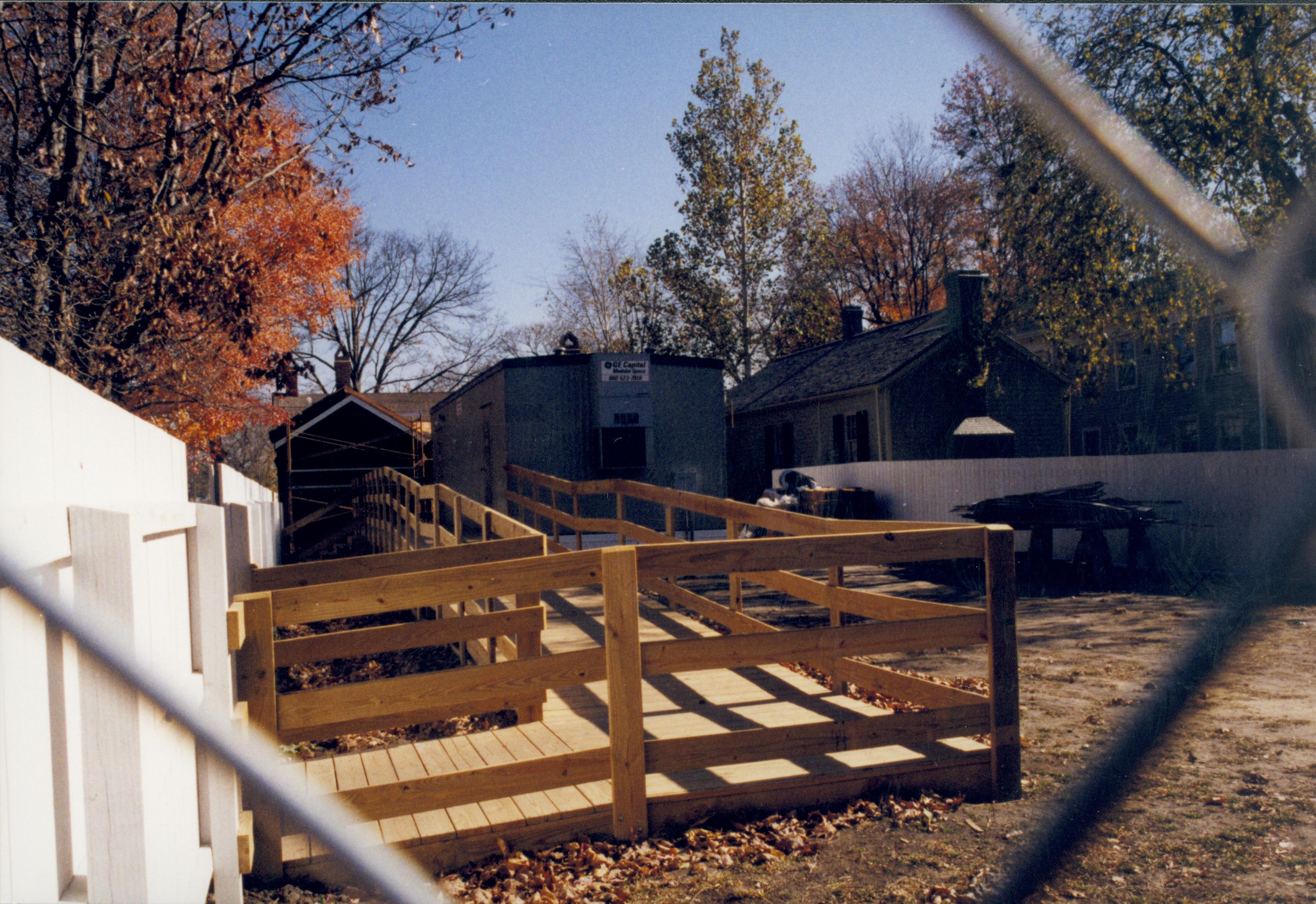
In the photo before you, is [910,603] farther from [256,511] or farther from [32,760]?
[256,511]

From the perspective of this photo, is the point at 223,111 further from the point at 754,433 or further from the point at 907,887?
the point at 754,433

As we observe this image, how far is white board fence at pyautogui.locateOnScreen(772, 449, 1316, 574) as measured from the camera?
13852 millimetres

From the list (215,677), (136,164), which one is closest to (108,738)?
(215,677)

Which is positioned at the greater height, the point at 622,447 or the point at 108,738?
the point at 622,447

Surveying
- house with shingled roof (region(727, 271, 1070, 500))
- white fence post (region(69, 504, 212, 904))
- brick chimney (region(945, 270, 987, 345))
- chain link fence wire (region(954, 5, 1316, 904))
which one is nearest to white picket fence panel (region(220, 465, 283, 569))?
white fence post (region(69, 504, 212, 904))

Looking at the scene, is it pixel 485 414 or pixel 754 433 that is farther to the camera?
pixel 754 433

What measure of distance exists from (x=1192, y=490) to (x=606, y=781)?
1354 centimetres

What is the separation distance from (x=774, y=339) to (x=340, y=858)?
3486 cm

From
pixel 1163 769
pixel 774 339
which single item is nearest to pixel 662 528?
pixel 1163 769

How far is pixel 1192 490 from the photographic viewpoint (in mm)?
14828

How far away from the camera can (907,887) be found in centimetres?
360

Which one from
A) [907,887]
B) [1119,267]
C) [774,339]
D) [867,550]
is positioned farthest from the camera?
[774,339]

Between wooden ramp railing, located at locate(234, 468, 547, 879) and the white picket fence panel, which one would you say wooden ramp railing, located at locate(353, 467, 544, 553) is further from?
the white picket fence panel

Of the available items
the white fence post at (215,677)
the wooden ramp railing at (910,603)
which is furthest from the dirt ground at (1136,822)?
the white fence post at (215,677)
